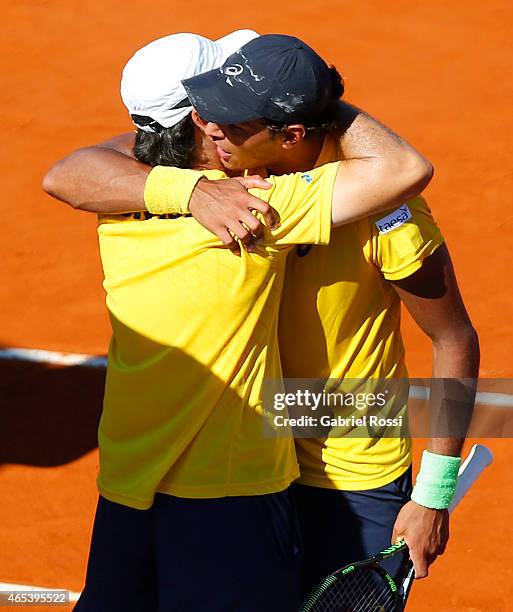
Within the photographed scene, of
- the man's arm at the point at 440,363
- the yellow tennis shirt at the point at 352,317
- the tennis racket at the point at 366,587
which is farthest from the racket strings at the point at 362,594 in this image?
the yellow tennis shirt at the point at 352,317

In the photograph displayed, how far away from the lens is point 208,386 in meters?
3.08

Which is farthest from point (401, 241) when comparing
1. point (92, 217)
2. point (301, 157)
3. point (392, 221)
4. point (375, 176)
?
point (92, 217)

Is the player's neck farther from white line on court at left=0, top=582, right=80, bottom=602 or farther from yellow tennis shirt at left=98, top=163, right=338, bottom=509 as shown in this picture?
white line on court at left=0, top=582, right=80, bottom=602

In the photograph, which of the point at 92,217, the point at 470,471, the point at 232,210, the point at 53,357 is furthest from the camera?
the point at 92,217

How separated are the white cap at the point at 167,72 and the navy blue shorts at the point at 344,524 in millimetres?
1225

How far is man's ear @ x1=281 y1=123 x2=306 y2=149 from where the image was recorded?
307cm

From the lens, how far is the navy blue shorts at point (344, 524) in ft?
11.6

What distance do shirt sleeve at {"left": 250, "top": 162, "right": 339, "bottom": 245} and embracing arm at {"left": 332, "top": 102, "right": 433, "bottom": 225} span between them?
3 cm

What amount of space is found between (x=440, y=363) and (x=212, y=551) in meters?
0.84

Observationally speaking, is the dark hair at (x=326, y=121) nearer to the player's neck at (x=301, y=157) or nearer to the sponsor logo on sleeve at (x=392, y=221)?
the player's neck at (x=301, y=157)

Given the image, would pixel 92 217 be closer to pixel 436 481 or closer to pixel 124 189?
pixel 124 189

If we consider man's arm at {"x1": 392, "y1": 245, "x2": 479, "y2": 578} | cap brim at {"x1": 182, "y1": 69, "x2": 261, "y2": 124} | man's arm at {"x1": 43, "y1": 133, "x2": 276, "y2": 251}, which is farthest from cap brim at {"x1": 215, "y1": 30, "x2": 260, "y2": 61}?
man's arm at {"x1": 392, "y1": 245, "x2": 479, "y2": 578}

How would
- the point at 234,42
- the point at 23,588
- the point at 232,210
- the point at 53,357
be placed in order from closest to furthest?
the point at 232,210 → the point at 234,42 → the point at 23,588 → the point at 53,357

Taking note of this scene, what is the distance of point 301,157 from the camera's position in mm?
3199
